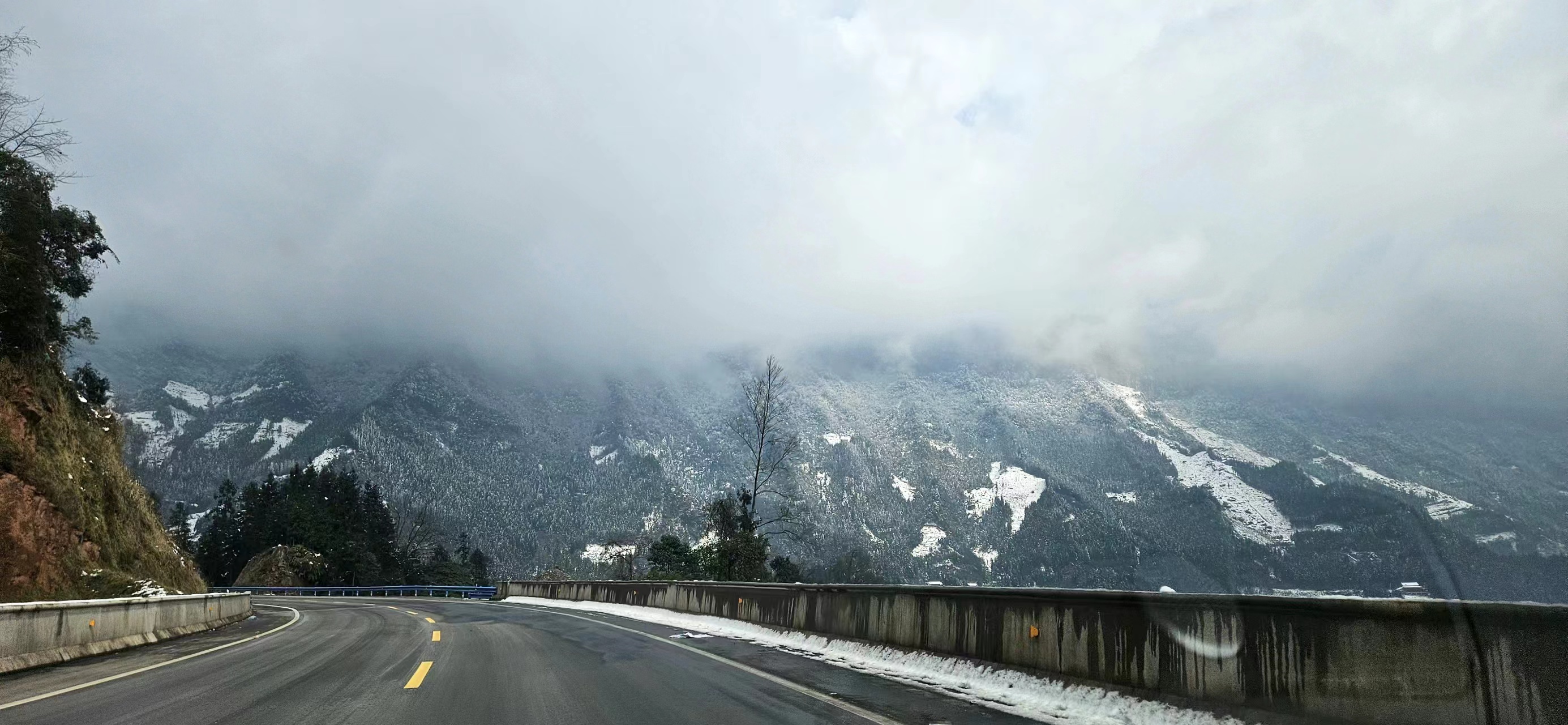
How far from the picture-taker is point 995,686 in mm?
8664

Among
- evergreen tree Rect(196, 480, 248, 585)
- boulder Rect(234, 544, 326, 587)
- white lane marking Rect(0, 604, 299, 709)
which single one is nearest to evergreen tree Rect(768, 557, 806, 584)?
white lane marking Rect(0, 604, 299, 709)

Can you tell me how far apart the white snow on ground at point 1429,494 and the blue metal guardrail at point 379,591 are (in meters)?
61.3

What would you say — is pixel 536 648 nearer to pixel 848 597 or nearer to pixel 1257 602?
pixel 848 597

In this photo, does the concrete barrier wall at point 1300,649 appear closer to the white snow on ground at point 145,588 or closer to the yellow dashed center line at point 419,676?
the yellow dashed center line at point 419,676

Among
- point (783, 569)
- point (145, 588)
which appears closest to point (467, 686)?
point (145, 588)

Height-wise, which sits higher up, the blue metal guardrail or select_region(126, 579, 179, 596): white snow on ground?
select_region(126, 579, 179, 596): white snow on ground

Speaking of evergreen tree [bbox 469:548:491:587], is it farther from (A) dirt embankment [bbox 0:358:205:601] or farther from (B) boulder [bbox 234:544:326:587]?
(A) dirt embankment [bbox 0:358:205:601]

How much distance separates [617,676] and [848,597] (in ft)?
15.3

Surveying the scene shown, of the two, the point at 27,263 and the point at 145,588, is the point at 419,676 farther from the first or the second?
the point at 27,263

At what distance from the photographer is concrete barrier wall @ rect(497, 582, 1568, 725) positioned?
15.1 feet

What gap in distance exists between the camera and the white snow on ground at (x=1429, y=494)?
1496 inches

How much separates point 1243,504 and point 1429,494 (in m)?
64.1

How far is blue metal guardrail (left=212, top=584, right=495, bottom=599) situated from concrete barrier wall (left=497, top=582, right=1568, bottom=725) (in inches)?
2467

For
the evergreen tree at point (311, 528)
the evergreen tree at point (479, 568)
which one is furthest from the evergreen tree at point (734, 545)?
the evergreen tree at point (479, 568)
